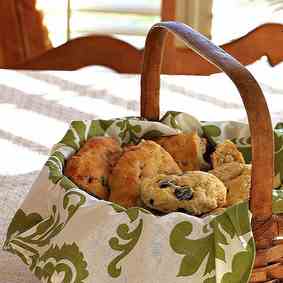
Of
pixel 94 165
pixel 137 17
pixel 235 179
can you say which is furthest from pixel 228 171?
pixel 137 17

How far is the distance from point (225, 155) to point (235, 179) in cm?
7

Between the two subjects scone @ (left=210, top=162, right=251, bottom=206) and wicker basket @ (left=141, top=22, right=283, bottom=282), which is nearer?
wicker basket @ (left=141, top=22, right=283, bottom=282)

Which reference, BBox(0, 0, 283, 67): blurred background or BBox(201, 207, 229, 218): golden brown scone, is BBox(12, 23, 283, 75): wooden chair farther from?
BBox(201, 207, 229, 218): golden brown scone

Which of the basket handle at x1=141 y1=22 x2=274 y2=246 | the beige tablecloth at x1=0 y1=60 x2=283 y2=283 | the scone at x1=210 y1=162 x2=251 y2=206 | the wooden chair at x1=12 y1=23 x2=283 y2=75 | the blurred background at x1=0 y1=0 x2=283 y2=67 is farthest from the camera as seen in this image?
the blurred background at x1=0 y1=0 x2=283 y2=67

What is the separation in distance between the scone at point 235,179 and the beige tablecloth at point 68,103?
33 cm

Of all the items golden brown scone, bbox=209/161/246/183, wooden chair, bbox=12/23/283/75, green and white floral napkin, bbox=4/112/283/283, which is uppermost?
wooden chair, bbox=12/23/283/75

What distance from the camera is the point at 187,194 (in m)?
0.72

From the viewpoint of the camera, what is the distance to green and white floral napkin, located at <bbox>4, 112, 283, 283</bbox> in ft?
2.12

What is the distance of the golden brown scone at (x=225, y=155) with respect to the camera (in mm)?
819

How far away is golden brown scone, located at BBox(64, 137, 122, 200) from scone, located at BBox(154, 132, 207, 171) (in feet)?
0.20

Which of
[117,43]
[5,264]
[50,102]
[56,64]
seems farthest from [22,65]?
[5,264]

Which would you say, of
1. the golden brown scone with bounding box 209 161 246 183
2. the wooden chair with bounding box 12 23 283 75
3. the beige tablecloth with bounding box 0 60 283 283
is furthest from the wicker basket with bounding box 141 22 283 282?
the wooden chair with bounding box 12 23 283 75

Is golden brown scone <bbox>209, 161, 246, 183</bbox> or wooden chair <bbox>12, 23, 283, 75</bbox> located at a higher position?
wooden chair <bbox>12, 23, 283, 75</bbox>

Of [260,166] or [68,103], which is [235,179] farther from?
[68,103]
